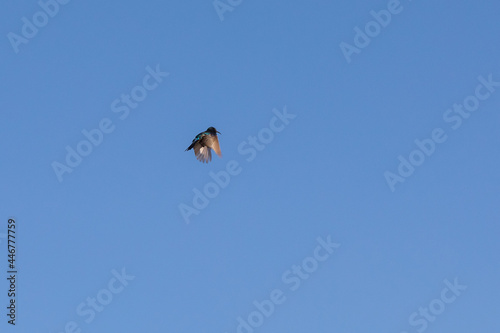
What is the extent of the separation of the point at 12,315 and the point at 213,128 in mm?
14321

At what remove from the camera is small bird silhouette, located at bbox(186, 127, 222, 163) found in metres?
35.3

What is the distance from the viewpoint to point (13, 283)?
121 feet

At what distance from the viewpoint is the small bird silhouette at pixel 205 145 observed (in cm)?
3528

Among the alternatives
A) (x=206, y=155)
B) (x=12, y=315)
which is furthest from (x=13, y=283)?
(x=206, y=155)

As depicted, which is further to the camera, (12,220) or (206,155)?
(12,220)

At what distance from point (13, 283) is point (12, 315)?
1.69 metres

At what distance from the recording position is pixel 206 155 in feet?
116

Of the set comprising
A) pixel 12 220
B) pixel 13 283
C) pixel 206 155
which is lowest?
pixel 206 155

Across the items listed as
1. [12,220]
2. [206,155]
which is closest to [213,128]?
[206,155]

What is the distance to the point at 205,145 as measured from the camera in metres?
35.4

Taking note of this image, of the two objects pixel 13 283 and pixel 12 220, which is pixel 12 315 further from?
pixel 12 220

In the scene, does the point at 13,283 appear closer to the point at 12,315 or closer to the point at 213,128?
the point at 12,315

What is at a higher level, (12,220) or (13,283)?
(12,220)

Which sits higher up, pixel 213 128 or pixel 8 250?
pixel 8 250
